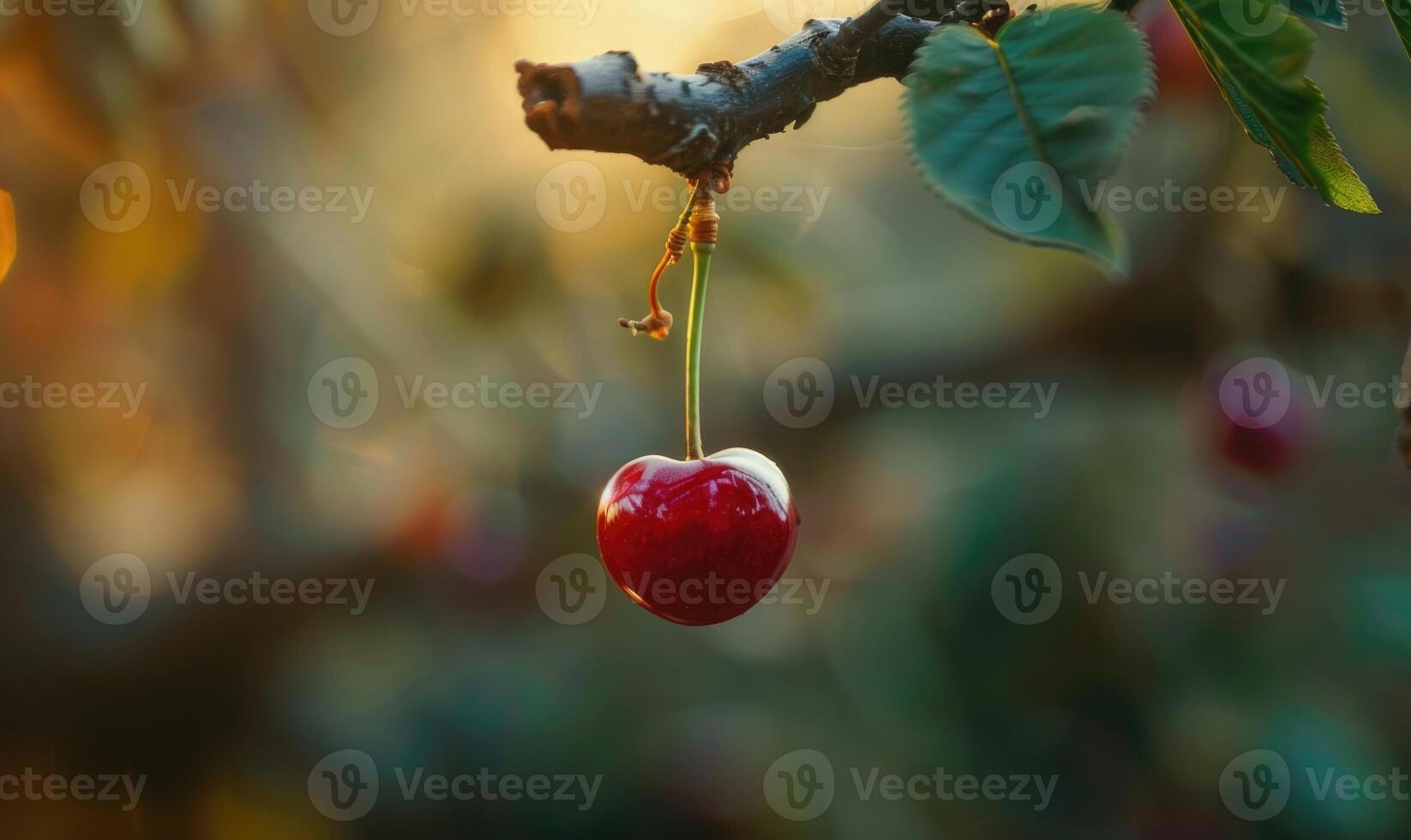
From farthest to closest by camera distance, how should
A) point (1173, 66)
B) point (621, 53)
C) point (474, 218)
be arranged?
point (474, 218) < point (1173, 66) < point (621, 53)

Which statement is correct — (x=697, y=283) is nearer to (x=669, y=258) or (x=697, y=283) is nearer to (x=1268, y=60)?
(x=669, y=258)

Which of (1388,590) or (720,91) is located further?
(1388,590)

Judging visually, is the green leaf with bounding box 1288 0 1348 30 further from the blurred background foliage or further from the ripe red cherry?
the blurred background foliage

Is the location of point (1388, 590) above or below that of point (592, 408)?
below

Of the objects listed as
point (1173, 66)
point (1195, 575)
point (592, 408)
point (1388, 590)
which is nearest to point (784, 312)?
point (592, 408)

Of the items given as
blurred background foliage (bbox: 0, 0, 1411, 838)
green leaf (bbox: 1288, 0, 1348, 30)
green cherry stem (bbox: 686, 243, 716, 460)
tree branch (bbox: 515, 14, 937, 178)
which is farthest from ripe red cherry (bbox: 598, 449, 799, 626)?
blurred background foliage (bbox: 0, 0, 1411, 838)

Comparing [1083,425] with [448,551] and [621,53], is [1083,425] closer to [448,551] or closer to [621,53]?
[448,551]
